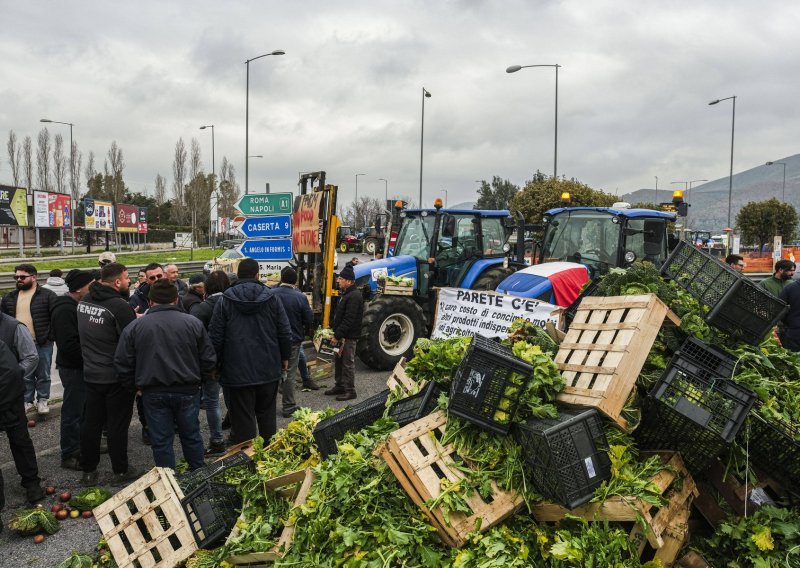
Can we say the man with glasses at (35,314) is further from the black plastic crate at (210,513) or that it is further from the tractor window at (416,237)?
the tractor window at (416,237)

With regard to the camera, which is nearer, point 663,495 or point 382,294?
point 663,495

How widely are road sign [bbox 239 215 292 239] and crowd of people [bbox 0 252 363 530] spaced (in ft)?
11.4

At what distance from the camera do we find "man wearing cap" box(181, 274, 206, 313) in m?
7.46

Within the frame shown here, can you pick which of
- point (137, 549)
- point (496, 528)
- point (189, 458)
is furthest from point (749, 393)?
point (189, 458)

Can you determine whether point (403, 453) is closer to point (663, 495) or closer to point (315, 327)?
→ point (663, 495)

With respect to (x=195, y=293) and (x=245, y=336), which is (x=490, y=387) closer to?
(x=245, y=336)

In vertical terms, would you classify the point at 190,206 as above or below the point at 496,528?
above

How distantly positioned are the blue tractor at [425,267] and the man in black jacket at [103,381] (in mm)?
4399

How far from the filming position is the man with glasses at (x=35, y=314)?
7.24 meters

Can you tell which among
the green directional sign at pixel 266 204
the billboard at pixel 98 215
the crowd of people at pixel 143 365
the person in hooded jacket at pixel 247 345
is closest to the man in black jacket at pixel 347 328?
the crowd of people at pixel 143 365

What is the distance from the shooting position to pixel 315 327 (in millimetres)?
10453

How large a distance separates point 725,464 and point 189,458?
14.7 feet

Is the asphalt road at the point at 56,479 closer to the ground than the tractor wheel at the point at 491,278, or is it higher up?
closer to the ground

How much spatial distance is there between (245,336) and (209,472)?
1.55 m
